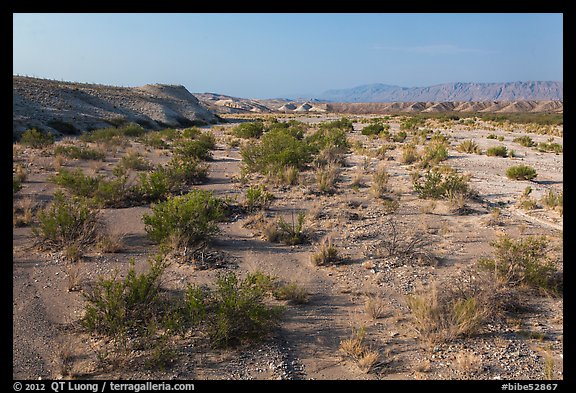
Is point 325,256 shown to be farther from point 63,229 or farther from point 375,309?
point 63,229

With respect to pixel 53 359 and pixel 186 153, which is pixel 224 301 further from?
pixel 186 153

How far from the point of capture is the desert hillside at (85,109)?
29.6 m

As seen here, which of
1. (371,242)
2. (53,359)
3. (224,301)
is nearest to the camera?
(53,359)

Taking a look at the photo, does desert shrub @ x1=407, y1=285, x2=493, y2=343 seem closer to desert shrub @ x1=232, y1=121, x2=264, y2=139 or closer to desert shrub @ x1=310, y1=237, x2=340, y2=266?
desert shrub @ x1=310, y1=237, x2=340, y2=266

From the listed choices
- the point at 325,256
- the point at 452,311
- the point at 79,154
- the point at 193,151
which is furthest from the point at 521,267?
the point at 79,154

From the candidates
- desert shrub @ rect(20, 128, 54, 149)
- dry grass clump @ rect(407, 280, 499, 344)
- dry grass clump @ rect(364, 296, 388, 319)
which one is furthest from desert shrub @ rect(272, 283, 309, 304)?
desert shrub @ rect(20, 128, 54, 149)

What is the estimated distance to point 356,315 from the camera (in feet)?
16.6

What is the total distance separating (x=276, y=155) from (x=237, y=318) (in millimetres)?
9573

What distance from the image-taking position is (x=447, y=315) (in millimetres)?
4617

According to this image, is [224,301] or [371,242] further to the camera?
[371,242]

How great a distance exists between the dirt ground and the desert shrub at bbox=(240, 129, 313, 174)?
6.98 feet
